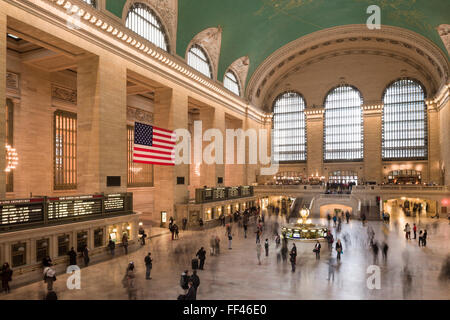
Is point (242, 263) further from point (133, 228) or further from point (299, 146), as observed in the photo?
point (299, 146)

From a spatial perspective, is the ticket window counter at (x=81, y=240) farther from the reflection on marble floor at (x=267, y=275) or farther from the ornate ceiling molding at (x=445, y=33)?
the ornate ceiling molding at (x=445, y=33)

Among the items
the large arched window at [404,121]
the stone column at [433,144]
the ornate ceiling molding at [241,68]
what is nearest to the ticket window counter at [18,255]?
the ornate ceiling molding at [241,68]

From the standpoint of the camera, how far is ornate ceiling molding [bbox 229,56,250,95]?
107 feet

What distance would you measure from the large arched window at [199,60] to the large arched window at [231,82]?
3607mm

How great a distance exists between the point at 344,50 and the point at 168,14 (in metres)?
24.2

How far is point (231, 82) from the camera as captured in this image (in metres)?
33.3

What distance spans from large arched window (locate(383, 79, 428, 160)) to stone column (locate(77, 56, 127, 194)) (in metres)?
31.8

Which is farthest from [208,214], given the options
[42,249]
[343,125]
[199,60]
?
[343,125]

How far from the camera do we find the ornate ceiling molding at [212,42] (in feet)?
83.8

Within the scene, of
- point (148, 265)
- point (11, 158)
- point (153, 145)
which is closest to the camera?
point (148, 265)

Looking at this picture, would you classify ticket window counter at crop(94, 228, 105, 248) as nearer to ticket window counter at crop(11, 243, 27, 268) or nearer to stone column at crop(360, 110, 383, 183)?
ticket window counter at crop(11, 243, 27, 268)

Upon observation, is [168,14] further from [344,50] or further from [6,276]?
[344,50]

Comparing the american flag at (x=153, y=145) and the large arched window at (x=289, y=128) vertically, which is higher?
the large arched window at (x=289, y=128)

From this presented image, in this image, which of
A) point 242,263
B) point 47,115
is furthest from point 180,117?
point 242,263
